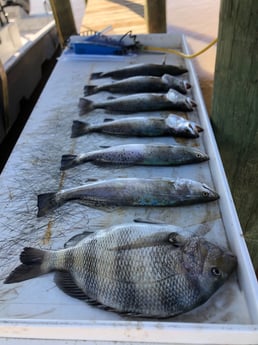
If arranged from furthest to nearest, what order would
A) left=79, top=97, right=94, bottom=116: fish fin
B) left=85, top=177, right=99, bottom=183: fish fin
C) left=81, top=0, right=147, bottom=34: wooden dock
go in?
left=81, top=0, right=147, bottom=34: wooden dock → left=79, top=97, right=94, bottom=116: fish fin → left=85, top=177, right=99, bottom=183: fish fin

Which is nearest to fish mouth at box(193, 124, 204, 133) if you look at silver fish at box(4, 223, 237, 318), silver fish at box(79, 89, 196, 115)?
silver fish at box(79, 89, 196, 115)

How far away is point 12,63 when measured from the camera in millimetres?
6156

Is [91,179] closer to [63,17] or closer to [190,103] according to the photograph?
[190,103]

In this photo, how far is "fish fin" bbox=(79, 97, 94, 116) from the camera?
12.5 ft

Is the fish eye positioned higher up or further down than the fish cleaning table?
higher up

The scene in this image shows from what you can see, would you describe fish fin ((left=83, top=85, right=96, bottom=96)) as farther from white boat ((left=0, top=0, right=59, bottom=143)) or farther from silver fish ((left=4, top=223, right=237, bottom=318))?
silver fish ((left=4, top=223, right=237, bottom=318))

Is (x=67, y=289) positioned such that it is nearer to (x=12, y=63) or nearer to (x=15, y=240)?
(x=15, y=240)

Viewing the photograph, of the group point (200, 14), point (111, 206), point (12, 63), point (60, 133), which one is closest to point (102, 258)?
point (111, 206)

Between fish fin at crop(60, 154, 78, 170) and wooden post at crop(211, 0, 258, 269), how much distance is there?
4.19ft

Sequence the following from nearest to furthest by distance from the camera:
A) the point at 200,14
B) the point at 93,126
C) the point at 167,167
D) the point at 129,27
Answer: the point at 167,167 → the point at 93,126 → the point at 129,27 → the point at 200,14

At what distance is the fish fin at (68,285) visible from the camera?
77.2 inches

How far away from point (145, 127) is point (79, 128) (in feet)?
2.01

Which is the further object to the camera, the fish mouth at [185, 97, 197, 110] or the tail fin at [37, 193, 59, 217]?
the fish mouth at [185, 97, 197, 110]

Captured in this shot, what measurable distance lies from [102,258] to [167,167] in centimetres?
114
